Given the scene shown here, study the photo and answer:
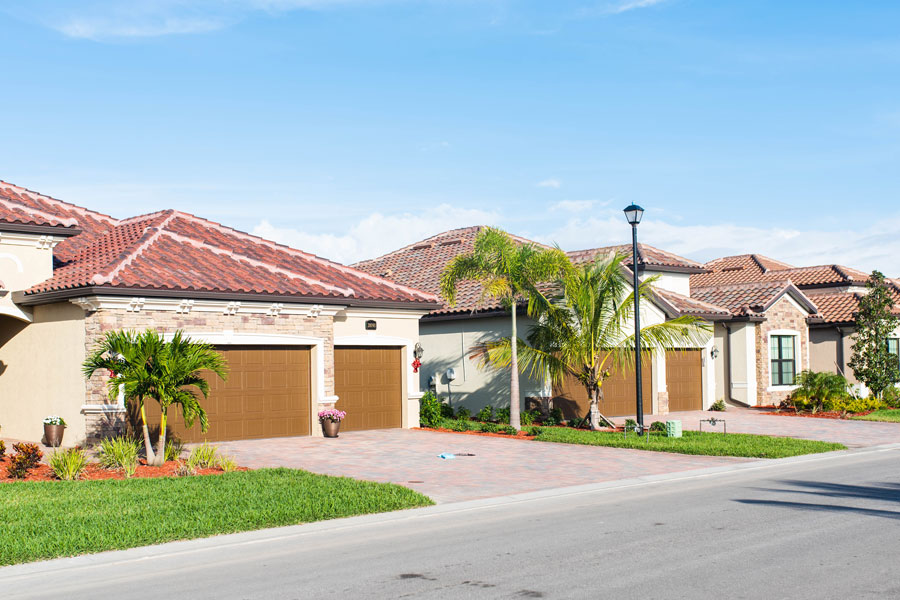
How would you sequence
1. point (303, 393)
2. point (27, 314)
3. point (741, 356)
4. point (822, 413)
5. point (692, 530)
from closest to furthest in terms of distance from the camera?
point (692, 530), point (27, 314), point (303, 393), point (822, 413), point (741, 356)

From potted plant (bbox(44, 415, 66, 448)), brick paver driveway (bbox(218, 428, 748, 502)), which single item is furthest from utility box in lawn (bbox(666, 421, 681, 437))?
potted plant (bbox(44, 415, 66, 448))

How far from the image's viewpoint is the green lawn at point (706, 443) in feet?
61.3

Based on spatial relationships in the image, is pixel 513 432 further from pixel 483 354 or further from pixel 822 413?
pixel 822 413

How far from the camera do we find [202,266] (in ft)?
69.8

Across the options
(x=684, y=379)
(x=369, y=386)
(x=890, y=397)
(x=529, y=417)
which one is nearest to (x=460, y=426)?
(x=529, y=417)

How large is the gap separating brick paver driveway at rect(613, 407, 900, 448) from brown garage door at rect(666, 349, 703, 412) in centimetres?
71

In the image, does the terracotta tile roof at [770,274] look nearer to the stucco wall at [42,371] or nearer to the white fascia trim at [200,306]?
the white fascia trim at [200,306]

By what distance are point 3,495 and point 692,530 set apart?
30.5ft

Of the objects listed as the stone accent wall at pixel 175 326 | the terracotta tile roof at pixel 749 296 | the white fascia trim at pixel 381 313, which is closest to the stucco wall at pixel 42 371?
the stone accent wall at pixel 175 326

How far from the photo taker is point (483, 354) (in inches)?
1076

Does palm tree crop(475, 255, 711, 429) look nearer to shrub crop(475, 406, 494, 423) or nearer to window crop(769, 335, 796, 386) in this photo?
shrub crop(475, 406, 494, 423)

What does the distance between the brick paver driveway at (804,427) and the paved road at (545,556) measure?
9.73 meters

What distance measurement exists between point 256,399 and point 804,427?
14867 millimetres

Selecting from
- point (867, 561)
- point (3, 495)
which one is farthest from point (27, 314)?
point (867, 561)
